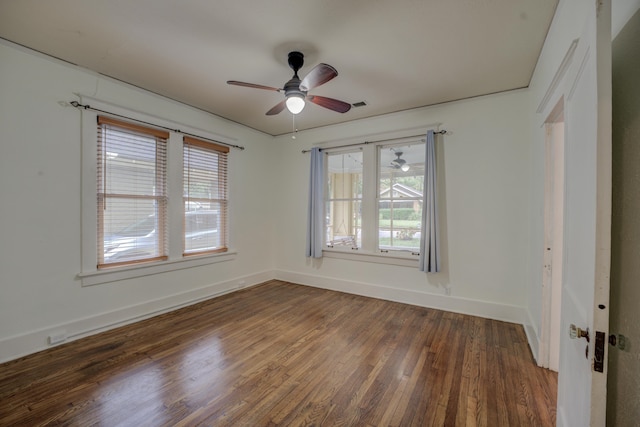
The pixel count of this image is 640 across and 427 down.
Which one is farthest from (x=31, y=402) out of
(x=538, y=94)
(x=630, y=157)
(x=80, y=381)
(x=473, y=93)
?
(x=473, y=93)

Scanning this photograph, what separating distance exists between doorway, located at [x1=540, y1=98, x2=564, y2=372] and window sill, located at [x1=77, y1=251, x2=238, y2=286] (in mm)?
4016

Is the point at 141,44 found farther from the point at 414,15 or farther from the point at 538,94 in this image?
the point at 538,94

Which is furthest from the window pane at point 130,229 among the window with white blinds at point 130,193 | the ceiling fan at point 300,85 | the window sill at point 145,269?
the ceiling fan at point 300,85

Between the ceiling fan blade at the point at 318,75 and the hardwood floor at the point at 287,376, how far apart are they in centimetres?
244

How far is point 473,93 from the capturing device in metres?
3.38

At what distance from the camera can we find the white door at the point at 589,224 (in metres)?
0.88

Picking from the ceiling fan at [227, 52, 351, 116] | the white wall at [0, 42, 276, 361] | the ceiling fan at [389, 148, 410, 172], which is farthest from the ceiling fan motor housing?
the ceiling fan at [389, 148, 410, 172]

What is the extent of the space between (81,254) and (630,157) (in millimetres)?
4163

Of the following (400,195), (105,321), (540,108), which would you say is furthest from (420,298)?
(105,321)

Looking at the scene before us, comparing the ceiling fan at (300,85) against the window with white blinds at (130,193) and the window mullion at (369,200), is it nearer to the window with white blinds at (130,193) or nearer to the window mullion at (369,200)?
the window mullion at (369,200)

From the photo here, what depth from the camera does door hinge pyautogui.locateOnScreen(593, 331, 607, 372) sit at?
0.88 meters

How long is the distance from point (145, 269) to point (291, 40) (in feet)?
10.1

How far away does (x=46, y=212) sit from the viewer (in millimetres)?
2617

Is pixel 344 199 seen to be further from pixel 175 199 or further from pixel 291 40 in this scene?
pixel 291 40
